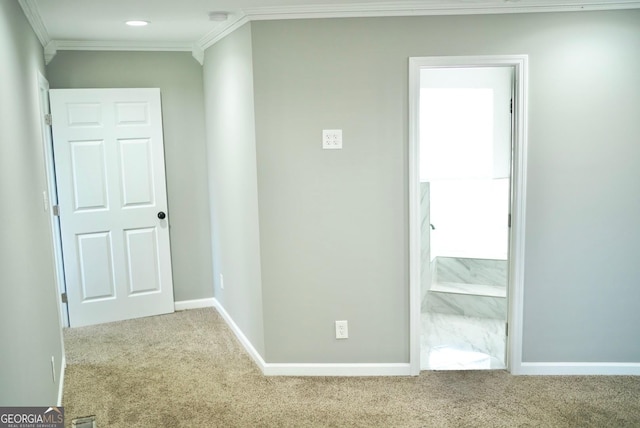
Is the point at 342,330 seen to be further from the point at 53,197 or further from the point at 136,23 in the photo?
the point at 53,197

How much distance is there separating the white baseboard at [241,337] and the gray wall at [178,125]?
0.87ft

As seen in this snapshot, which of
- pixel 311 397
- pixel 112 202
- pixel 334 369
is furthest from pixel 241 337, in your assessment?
pixel 112 202

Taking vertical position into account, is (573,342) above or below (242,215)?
below

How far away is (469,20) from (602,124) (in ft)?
3.37

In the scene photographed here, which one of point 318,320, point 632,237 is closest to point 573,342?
point 632,237

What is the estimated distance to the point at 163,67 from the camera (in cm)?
463

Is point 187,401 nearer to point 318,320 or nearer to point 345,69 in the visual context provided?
point 318,320

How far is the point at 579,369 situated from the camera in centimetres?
349

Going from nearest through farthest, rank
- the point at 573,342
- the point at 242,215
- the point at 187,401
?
the point at 187,401, the point at 573,342, the point at 242,215

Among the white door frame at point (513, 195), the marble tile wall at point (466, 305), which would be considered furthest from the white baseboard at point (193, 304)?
the white door frame at point (513, 195)

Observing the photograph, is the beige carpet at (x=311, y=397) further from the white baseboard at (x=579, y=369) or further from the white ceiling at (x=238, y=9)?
the white ceiling at (x=238, y=9)

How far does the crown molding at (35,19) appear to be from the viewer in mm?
2945

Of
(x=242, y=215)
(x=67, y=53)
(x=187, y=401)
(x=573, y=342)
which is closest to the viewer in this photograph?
(x=187, y=401)

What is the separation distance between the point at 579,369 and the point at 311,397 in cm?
173
